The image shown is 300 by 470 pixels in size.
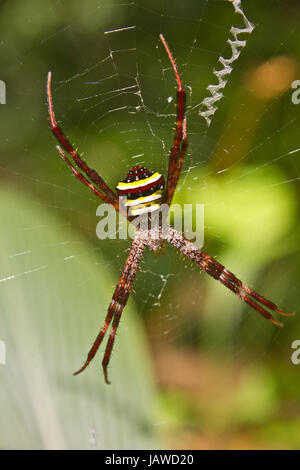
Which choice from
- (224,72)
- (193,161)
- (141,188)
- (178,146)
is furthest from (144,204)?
(224,72)

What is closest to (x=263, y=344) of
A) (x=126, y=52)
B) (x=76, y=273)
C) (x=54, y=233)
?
(x=76, y=273)

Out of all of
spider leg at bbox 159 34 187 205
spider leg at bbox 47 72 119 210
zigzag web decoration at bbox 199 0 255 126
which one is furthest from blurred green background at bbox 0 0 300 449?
spider leg at bbox 159 34 187 205

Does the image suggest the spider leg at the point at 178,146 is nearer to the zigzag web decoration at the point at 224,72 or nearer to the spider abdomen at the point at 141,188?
the spider abdomen at the point at 141,188

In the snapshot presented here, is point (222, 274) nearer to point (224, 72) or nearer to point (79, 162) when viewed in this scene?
point (79, 162)

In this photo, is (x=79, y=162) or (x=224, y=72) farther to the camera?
(x=224, y=72)

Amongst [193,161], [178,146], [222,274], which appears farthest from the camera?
[193,161]

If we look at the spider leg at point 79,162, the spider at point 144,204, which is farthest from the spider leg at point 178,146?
the spider leg at point 79,162
